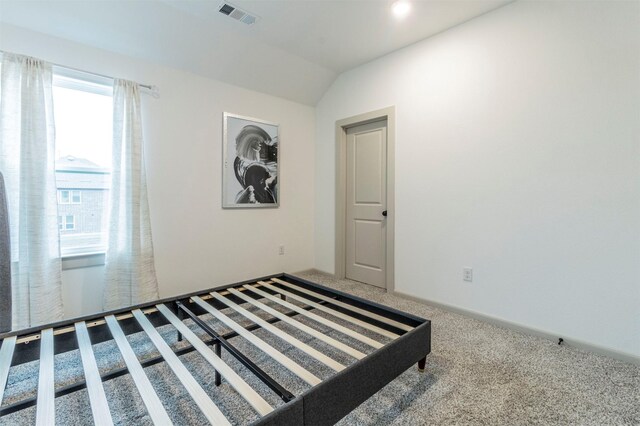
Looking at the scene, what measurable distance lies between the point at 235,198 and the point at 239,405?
2166 millimetres

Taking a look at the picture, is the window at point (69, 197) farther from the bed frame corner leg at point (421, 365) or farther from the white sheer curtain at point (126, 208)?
the bed frame corner leg at point (421, 365)

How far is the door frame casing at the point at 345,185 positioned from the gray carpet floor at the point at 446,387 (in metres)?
1.13

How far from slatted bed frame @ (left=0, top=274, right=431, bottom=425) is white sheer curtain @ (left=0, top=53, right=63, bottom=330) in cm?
70

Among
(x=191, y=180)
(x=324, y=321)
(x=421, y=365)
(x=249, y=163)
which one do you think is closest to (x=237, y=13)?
(x=249, y=163)

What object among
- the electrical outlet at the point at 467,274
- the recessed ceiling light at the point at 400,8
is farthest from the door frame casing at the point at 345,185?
the recessed ceiling light at the point at 400,8

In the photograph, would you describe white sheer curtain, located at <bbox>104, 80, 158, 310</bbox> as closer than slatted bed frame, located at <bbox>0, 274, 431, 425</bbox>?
No

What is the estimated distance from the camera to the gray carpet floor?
134cm

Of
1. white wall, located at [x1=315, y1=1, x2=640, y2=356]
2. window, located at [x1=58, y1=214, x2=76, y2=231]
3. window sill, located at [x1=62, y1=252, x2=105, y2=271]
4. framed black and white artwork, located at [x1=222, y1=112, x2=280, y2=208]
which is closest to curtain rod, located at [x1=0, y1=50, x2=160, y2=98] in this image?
framed black and white artwork, located at [x1=222, y1=112, x2=280, y2=208]

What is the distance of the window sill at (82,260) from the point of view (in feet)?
7.41

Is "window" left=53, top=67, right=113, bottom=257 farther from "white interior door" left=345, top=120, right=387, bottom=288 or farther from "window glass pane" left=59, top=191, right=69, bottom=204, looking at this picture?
"white interior door" left=345, top=120, right=387, bottom=288

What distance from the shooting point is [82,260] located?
2.33 metres

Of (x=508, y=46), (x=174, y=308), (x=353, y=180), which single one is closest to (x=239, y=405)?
(x=174, y=308)

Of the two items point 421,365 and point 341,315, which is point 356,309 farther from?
point 421,365

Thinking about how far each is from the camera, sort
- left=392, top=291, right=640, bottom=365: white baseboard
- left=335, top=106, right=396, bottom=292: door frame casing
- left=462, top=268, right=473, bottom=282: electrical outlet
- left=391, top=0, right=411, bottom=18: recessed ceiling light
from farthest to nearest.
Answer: left=335, top=106, right=396, bottom=292: door frame casing
left=462, top=268, right=473, bottom=282: electrical outlet
left=391, top=0, right=411, bottom=18: recessed ceiling light
left=392, top=291, right=640, bottom=365: white baseboard
